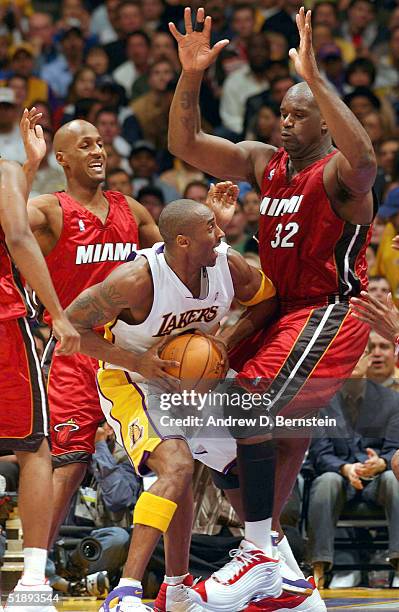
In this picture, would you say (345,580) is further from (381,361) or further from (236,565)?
(236,565)

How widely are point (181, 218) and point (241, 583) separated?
67.7 inches

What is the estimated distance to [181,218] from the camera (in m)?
5.71

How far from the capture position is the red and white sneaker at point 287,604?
19.0ft

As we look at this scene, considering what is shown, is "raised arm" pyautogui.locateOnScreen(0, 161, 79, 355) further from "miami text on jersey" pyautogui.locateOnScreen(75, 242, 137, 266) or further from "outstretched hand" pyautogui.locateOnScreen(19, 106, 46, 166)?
"miami text on jersey" pyautogui.locateOnScreen(75, 242, 137, 266)

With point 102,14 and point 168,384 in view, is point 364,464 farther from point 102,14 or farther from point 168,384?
point 102,14

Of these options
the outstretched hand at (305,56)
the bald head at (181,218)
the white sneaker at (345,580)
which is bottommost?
the white sneaker at (345,580)

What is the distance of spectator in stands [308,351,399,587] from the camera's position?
7105 millimetres

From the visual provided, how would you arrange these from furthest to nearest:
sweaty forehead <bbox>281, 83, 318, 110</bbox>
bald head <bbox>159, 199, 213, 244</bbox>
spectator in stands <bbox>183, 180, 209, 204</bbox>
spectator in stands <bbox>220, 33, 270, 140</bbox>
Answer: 1. spectator in stands <bbox>220, 33, 270, 140</bbox>
2. spectator in stands <bbox>183, 180, 209, 204</bbox>
3. sweaty forehead <bbox>281, 83, 318, 110</bbox>
4. bald head <bbox>159, 199, 213, 244</bbox>

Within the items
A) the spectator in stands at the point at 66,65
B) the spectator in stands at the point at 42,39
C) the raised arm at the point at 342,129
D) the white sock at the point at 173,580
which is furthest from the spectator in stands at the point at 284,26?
the white sock at the point at 173,580

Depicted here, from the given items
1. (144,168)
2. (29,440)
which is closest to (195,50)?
(29,440)

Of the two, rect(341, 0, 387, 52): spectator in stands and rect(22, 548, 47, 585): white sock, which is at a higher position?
rect(341, 0, 387, 52): spectator in stands

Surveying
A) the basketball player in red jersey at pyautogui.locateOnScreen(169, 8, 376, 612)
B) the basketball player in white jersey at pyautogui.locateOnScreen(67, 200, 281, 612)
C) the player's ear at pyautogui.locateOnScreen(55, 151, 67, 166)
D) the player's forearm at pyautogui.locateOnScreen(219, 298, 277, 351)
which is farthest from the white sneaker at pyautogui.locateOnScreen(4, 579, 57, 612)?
the player's ear at pyautogui.locateOnScreen(55, 151, 67, 166)

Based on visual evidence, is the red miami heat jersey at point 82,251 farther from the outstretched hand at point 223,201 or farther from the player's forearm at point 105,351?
the player's forearm at point 105,351

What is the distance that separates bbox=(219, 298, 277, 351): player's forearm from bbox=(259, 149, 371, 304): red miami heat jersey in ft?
0.31
